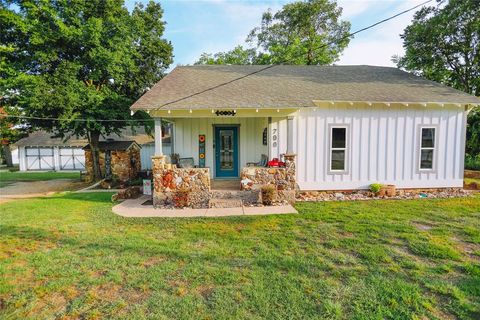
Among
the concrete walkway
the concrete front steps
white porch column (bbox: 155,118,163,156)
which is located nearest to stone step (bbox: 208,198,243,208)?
the concrete front steps

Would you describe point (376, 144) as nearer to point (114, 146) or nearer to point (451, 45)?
Answer: point (451, 45)

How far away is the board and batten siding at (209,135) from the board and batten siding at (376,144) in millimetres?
1570

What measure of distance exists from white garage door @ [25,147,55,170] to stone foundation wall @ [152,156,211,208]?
844 inches

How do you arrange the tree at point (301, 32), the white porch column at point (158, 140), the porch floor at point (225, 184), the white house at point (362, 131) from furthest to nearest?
the tree at point (301, 32) < the white house at point (362, 131) < the porch floor at point (225, 184) < the white porch column at point (158, 140)

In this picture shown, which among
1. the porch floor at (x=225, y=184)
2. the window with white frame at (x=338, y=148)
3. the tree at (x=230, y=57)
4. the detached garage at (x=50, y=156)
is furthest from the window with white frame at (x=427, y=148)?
the detached garage at (x=50, y=156)

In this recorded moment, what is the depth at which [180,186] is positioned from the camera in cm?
781

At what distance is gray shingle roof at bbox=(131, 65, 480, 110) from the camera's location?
8.16 meters

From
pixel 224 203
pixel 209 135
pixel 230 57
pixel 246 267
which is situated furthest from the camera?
pixel 230 57

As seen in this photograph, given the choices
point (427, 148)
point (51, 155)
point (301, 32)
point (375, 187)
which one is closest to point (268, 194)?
point (375, 187)

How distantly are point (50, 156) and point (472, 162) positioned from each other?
108 feet

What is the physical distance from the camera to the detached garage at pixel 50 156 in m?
22.9

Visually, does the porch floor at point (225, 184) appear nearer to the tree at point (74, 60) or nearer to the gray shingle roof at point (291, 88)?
the gray shingle roof at point (291, 88)

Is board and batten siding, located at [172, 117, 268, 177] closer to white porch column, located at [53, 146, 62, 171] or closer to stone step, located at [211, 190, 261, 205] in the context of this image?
stone step, located at [211, 190, 261, 205]

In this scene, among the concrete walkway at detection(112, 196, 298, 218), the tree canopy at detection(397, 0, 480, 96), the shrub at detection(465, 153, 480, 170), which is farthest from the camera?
the shrub at detection(465, 153, 480, 170)
